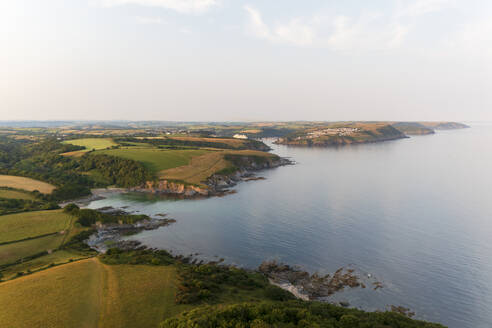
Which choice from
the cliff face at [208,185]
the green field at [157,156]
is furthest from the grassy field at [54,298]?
the green field at [157,156]

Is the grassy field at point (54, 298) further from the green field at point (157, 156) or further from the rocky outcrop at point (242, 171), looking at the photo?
the green field at point (157, 156)

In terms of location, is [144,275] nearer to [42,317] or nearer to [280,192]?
[42,317]

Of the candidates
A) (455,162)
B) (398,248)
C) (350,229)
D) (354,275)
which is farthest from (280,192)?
(455,162)

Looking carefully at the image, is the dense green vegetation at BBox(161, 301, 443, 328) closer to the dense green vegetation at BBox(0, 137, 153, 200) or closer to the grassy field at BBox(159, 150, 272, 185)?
the grassy field at BBox(159, 150, 272, 185)

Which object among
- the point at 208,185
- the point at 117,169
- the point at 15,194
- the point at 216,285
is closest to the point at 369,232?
the point at 216,285

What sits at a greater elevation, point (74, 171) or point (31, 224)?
point (74, 171)

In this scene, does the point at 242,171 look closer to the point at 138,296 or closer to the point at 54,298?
the point at 138,296

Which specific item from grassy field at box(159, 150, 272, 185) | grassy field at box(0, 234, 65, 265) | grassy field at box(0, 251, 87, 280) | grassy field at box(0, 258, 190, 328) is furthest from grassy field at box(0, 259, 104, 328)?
grassy field at box(159, 150, 272, 185)
